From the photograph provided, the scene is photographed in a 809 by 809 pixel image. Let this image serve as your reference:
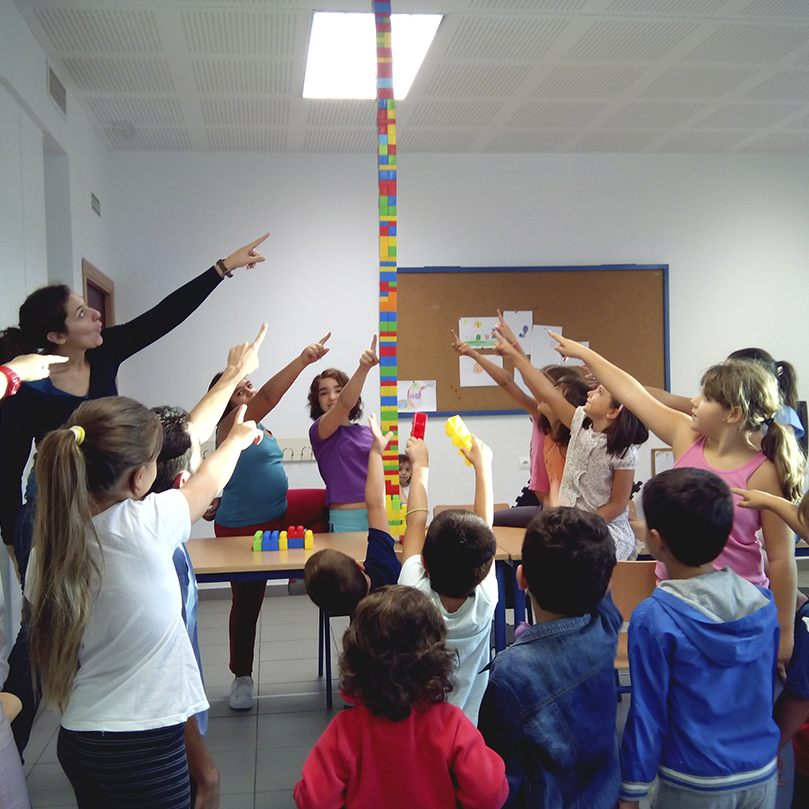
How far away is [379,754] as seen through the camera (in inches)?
43.9

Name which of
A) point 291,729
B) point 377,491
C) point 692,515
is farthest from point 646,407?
point 291,729

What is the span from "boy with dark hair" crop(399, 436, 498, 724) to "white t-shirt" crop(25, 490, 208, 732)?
1.68ft

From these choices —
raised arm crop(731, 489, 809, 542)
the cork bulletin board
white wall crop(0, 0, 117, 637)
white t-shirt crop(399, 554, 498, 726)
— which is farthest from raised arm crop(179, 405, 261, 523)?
the cork bulletin board

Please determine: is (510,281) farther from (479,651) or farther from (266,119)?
(479,651)

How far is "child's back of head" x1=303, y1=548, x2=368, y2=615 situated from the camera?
1.62 m

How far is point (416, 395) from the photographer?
505 cm

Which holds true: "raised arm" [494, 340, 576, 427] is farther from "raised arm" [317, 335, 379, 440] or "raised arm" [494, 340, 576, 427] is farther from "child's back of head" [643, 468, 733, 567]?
"child's back of head" [643, 468, 733, 567]

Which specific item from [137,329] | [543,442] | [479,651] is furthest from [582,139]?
[479,651]

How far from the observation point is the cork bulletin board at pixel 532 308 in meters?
5.05

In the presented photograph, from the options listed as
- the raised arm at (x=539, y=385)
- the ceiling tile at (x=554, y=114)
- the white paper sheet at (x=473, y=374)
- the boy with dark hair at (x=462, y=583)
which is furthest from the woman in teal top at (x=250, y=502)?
the ceiling tile at (x=554, y=114)

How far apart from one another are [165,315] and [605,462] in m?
1.62

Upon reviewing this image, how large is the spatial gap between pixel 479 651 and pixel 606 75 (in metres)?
3.49

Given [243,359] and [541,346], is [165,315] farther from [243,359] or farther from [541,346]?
[541,346]

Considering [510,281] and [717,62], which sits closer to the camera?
[717,62]
